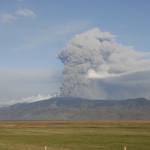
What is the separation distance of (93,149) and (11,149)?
41.5 ft

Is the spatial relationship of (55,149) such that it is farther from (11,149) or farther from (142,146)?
(142,146)

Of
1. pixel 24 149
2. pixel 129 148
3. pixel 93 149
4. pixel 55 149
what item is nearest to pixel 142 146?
pixel 129 148

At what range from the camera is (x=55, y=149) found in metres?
61.1

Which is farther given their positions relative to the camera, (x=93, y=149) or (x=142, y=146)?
(x=142, y=146)

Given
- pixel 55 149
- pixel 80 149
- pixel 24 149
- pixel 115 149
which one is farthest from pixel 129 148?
pixel 24 149

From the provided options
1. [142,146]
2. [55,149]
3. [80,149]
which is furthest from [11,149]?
[142,146]

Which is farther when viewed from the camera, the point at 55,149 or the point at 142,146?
the point at 142,146

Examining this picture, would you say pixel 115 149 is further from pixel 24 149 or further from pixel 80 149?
pixel 24 149

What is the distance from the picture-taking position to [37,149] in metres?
60.3

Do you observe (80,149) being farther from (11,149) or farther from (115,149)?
(11,149)

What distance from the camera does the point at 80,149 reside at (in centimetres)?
6297

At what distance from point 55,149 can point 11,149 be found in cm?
665

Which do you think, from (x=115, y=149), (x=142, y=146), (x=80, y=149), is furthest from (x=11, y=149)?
(x=142, y=146)

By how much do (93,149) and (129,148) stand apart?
6.13 m
